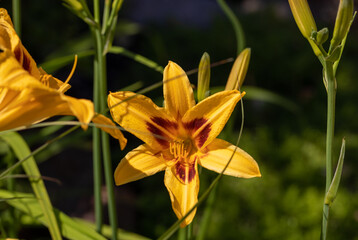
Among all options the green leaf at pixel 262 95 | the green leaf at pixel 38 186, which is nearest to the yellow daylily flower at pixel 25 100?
the green leaf at pixel 38 186

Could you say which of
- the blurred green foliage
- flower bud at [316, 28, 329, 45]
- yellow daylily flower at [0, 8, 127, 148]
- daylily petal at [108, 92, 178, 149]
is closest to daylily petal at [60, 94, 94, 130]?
yellow daylily flower at [0, 8, 127, 148]

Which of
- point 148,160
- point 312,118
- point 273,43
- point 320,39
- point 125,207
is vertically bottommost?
point 125,207

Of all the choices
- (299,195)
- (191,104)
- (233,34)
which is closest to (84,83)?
(233,34)

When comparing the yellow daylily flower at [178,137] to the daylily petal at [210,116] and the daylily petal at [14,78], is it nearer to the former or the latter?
the daylily petal at [210,116]

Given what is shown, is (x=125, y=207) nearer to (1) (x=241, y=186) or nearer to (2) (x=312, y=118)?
(1) (x=241, y=186)

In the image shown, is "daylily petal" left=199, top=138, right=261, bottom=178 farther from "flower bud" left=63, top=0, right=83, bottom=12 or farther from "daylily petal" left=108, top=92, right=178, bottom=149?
"flower bud" left=63, top=0, right=83, bottom=12

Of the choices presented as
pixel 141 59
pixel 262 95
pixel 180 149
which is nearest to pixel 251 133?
pixel 262 95
